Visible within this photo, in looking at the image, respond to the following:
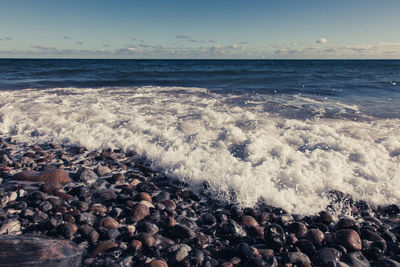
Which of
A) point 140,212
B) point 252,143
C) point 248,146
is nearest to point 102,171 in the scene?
point 140,212

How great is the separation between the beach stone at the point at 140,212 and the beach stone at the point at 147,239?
33cm

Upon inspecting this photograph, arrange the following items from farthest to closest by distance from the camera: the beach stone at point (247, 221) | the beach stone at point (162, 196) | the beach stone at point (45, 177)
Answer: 1. the beach stone at point (45, 177)
2. the beach stone at point (162, 196)
3. the beach stone at point (247, 221)

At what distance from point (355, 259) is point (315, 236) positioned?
367 mm

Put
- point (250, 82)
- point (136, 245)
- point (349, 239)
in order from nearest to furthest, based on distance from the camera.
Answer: point (136, 245) → point (349, 239) → point (250, 82)

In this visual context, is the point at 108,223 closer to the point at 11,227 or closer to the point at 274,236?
the point at 11,227

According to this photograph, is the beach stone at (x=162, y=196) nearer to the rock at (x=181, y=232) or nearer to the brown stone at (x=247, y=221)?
the rock at (x=181, y=232)

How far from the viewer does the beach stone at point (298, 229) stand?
2.64m

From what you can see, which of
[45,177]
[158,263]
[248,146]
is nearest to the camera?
[158,263]

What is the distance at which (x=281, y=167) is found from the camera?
12.7 ft

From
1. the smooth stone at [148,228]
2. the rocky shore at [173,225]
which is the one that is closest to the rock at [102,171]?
the rocky shore at [173,225]

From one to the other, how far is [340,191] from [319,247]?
3.64 feet

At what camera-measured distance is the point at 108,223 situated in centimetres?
268

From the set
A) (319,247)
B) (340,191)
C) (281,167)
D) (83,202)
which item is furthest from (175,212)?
(340,191)

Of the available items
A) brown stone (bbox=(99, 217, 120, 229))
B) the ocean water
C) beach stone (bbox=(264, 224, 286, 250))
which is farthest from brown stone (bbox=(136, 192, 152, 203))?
beach stone (bbox=(264, 224, 286, 250))
